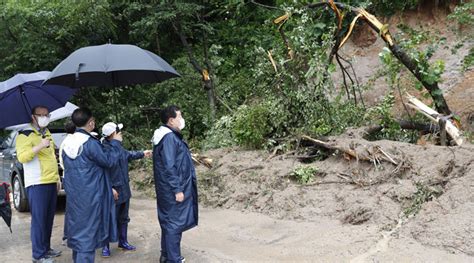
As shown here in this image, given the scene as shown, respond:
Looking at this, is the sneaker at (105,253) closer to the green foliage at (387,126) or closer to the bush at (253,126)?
the bush at (253,126)

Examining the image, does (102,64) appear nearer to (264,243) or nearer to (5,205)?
(5,205)

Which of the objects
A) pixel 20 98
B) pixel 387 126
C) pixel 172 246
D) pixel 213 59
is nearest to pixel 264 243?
pixel 172 246

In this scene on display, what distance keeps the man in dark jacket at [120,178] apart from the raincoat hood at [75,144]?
0.40 m

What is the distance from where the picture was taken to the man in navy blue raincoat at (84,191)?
4668 mm

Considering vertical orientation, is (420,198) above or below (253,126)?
below

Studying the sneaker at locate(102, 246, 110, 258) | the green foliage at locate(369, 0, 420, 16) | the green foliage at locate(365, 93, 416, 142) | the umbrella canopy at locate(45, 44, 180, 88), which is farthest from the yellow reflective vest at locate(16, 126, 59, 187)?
the green foliage at locate(369, 0, 420, 16)

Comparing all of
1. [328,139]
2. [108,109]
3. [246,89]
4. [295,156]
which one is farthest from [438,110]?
[108,109]

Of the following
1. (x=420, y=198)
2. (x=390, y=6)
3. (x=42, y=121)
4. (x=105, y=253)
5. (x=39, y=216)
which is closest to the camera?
(x=39, y=216)

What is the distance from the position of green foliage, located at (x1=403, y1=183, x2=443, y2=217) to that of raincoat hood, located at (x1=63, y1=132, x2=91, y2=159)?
4006mm

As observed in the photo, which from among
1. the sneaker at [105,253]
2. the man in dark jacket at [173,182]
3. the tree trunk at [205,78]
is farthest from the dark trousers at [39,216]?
the tree trunk at [205,78]

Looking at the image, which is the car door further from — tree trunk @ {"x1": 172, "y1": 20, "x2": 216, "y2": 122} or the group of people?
tree trunk @ {"x1": 172, "y1": 20, "x2": 216, "y2": 122}

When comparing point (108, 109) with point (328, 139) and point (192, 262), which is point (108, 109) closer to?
point (328, 139)

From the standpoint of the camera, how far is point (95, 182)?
15.4 ft

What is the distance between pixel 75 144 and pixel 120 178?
1.27 m
